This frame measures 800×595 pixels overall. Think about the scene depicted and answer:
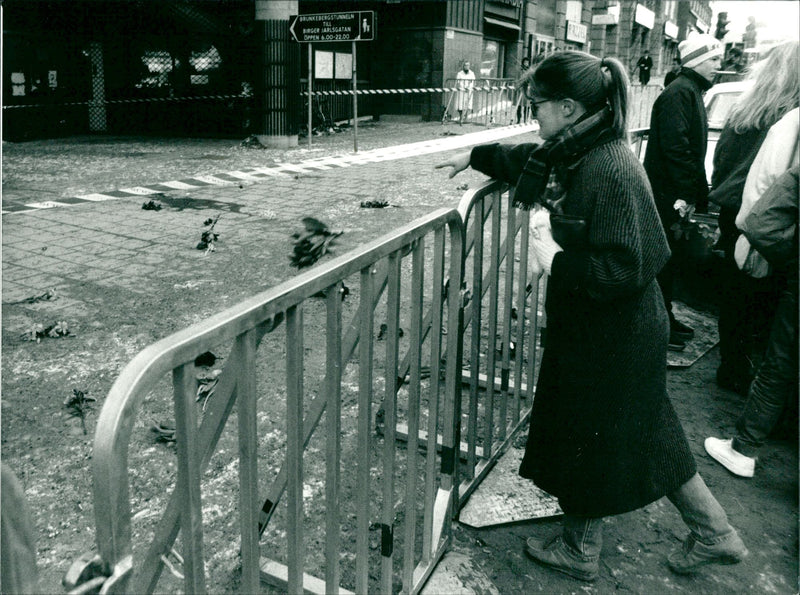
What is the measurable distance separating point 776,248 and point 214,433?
249 centimetres

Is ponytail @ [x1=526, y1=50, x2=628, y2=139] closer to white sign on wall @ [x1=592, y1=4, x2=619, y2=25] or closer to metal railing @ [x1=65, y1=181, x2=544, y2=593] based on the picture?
metal railing @ [x1=65, y1=181, x2=544, y2=593]

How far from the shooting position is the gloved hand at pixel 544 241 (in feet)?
7.99

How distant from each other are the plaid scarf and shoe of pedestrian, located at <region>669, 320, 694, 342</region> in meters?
2.65

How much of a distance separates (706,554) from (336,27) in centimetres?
1197

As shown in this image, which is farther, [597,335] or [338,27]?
[338,27]

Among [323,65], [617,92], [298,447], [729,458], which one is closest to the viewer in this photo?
[298,447]

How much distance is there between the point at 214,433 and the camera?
1642mm

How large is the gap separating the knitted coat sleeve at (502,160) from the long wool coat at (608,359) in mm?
501

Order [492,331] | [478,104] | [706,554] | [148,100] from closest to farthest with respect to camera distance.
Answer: [706,554] → [492,331] → [148,100] → [478,104]

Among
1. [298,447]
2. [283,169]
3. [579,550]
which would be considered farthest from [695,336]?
[283,169]

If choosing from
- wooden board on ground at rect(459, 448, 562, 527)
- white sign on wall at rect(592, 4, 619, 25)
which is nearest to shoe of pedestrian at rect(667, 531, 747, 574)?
wooden board on ground at rect(459, 448, 562, 527)

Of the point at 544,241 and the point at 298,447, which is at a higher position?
the point at 544,241

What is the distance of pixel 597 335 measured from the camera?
8.08 feet

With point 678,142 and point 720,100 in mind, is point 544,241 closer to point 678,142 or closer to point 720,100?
point 678,142
